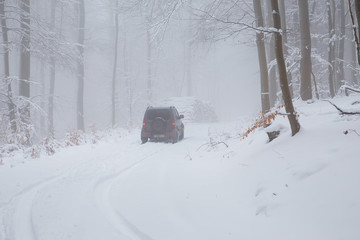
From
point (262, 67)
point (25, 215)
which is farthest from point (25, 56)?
point (262, 67)

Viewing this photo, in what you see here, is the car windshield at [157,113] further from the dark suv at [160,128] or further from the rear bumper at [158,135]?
the rear bumper at [158,135]

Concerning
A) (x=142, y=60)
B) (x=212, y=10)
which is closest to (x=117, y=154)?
(x=212, y=10)

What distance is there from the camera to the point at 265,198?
3289mm

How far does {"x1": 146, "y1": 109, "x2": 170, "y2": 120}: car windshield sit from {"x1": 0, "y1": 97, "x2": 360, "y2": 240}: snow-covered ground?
19.4 ft

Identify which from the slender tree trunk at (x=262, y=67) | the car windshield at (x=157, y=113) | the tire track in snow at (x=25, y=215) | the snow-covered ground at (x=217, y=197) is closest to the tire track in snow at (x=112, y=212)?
the snow-covered ground at (x=217, y=197)

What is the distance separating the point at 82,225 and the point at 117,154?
497 centimetres

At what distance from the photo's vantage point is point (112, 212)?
11.5 ft

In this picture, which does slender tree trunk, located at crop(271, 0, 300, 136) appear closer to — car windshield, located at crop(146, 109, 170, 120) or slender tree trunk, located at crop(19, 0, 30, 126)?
car windshield, located at crop(146, 109, 170, 120)

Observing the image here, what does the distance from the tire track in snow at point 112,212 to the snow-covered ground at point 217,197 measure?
0.5 inches

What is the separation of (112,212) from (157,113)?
8.21 m

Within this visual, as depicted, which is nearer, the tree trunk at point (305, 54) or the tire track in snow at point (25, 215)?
the tire track in snow at point (25, 215)

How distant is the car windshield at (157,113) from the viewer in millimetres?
11453

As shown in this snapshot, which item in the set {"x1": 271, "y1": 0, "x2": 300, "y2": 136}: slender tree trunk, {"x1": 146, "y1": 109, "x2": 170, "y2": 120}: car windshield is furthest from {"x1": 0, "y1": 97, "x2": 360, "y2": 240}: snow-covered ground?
{"x1": 146, "y1": 109, "x2": 170, "y2": 120}: car windshield

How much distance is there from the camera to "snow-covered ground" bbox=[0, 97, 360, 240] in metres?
2.61
